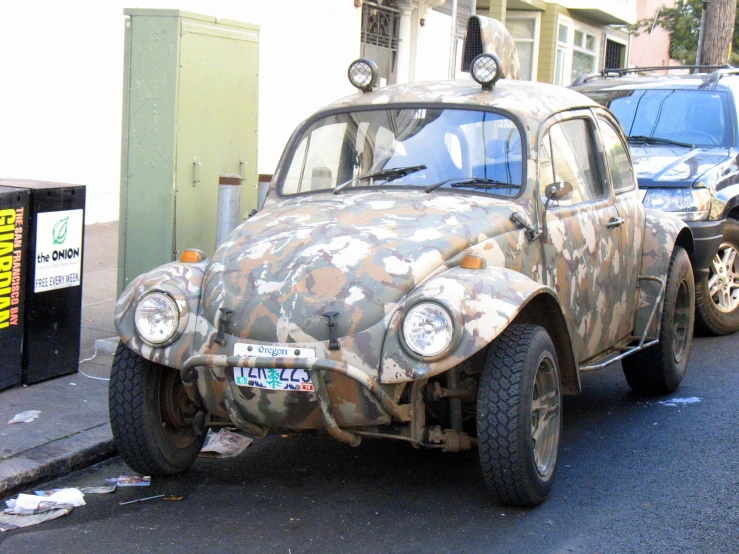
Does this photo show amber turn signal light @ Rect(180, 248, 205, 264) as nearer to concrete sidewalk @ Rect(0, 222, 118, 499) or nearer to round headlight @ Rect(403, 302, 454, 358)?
concrete sidewalk @ Rect(0, 222, 118, 499)

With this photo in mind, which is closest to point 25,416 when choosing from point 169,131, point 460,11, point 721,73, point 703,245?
point 169,131

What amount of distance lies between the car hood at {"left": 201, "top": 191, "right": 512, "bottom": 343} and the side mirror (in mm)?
251

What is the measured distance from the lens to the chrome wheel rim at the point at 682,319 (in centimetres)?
675

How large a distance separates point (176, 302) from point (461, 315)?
4.10 feet

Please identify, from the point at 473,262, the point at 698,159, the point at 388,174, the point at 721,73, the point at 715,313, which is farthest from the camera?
the point at 721,73

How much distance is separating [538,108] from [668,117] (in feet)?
13.3

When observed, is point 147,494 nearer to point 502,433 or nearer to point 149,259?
point 502,433

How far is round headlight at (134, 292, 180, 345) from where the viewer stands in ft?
14.8

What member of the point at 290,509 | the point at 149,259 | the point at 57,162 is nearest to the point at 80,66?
the point at 57,162

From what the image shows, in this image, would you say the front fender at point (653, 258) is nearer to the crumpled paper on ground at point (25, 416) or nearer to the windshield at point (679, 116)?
the windshield at point (679, 116)

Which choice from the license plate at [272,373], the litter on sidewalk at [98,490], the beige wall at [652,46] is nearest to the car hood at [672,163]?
the license plate at [272,373]

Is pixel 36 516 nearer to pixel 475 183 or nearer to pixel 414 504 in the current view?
pixel 414 504

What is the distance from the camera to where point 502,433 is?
429cm

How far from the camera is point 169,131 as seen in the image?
6.87m
